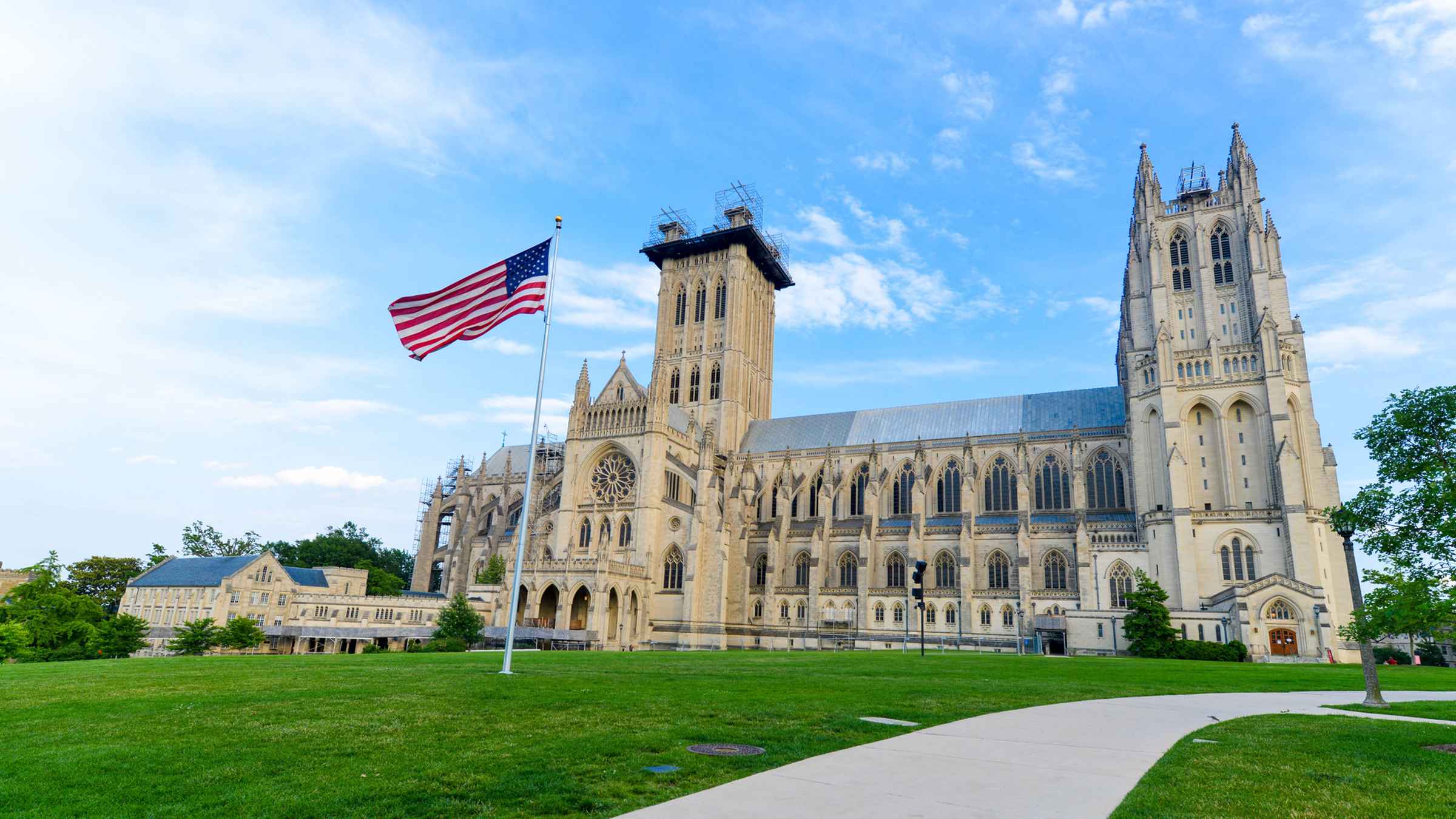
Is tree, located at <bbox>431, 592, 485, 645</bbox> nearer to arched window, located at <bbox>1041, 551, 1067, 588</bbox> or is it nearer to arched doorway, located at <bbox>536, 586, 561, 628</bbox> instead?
arched doorway, located at <bbox>536, 586, 561, 628</bbox>

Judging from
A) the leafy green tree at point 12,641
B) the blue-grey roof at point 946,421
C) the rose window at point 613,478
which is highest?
the blue-grey roof at point 946,421

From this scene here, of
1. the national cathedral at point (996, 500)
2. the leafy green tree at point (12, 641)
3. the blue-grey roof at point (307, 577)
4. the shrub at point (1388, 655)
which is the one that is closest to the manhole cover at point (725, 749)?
the national cathedral at point (996, 500)

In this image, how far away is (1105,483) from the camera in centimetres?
6241

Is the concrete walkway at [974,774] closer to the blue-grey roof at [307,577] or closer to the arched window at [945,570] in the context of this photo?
the arched window at [945,570]

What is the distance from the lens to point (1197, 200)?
206 ft

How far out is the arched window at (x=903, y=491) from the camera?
68.7m

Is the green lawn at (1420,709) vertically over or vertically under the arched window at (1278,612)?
under

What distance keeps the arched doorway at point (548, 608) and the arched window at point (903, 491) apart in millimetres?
28347

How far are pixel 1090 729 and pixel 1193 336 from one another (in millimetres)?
55305

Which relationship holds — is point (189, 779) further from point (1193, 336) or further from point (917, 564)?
point (1193, 336)

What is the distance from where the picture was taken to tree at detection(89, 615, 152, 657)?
48156mm

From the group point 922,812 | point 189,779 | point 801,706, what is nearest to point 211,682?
point 189,779

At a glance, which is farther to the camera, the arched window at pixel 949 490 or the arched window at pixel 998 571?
the arched window at pixel 949 490

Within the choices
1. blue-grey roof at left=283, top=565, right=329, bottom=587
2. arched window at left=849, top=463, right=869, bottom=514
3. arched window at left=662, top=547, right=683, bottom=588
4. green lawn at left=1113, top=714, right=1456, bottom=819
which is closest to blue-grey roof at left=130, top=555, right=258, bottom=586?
blue-grey roof at left=283, top=565, right=329, bottom=587
